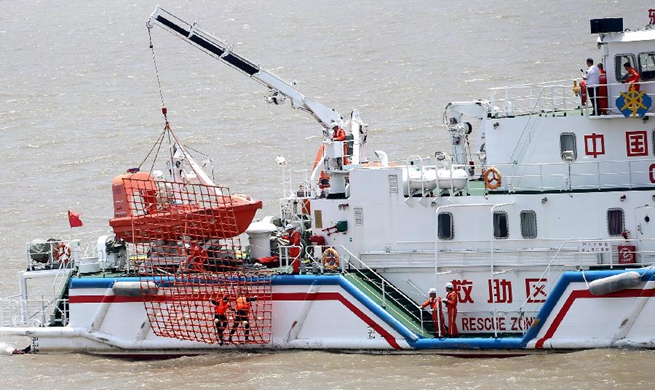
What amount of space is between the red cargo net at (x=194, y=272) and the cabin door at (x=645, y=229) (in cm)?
683

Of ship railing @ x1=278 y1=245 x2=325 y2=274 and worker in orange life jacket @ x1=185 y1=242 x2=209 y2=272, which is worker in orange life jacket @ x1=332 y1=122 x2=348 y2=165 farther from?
worker in orange life jacket @ x1=185 y1=242 x2=209 y2=272

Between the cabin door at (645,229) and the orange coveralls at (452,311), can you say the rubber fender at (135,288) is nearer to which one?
the orange coveralls at (452,311)

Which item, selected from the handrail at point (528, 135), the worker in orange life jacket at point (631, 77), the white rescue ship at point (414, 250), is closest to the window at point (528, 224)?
the white rescue ship at point (414, 250)

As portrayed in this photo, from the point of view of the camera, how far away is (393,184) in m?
26.3

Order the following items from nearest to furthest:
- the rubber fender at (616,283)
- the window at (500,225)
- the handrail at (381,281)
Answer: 1. the rubber fender at (616,283)
2. the window at (500,225)
3. the handrail at (381,281)

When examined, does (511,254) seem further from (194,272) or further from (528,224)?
(194,272)

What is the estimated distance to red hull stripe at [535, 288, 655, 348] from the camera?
79.3 feet

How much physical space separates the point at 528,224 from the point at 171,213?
6796 millimetres

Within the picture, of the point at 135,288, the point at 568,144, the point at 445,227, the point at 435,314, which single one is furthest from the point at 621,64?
the point at 135,288

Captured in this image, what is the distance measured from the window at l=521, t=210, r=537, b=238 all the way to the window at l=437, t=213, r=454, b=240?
1.36 m

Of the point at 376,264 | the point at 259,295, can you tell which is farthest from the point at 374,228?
the point at 259,295

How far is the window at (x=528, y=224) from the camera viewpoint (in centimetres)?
2561

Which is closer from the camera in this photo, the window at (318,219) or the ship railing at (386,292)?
the ship railing at (386,292)

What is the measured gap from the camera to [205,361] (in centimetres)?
2653
